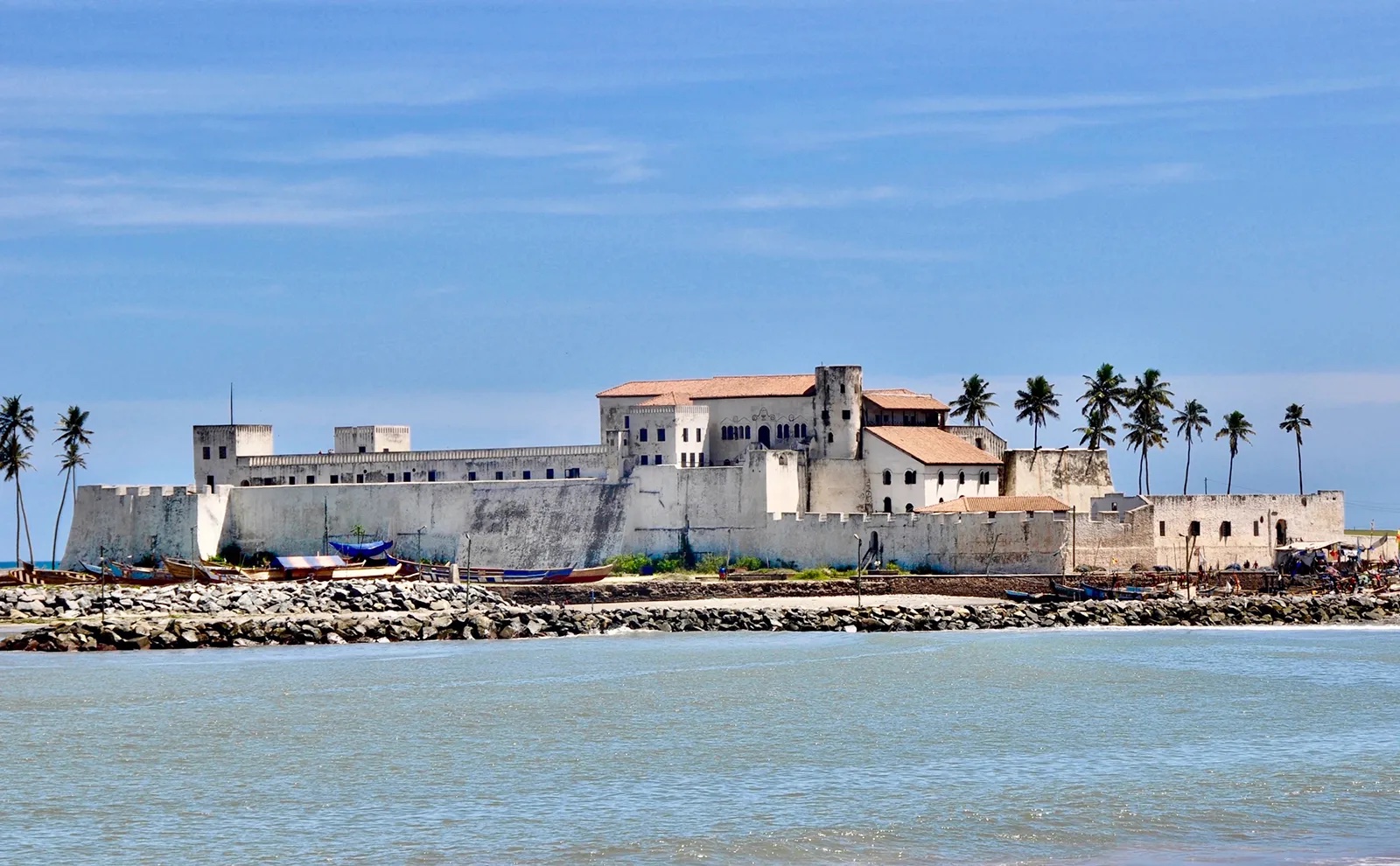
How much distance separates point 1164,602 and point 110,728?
28.3 meters

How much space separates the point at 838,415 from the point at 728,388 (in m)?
4.56

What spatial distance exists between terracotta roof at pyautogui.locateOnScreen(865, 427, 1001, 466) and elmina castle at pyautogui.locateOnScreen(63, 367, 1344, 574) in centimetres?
9

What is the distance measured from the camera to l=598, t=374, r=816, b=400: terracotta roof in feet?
196

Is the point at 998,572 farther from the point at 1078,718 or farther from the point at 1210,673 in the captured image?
the point at 1078,718

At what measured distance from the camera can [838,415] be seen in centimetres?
5812

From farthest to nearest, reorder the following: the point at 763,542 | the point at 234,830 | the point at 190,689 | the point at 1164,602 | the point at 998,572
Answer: the point at 763,542 < the point at 998,572 < the point at 1164,602 < the point at 190,689 < the point at 234,830

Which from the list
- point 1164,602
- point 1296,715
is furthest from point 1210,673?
point 1164,602

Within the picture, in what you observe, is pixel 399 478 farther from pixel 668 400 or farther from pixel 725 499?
pixel 725 499

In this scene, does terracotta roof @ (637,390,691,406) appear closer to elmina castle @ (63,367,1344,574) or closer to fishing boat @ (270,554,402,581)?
elmina castle @ (63,367,1344,574)

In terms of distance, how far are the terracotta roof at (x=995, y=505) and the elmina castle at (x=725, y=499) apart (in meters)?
0.09

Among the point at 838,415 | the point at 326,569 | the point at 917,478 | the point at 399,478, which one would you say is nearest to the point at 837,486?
the point at 838,415

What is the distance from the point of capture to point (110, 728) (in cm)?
2642

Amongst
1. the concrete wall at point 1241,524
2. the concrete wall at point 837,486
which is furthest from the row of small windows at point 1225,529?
the concrete wall at point 837,486

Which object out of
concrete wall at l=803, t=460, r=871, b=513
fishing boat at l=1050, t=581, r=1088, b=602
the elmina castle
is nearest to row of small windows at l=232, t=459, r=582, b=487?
the elmina castle
